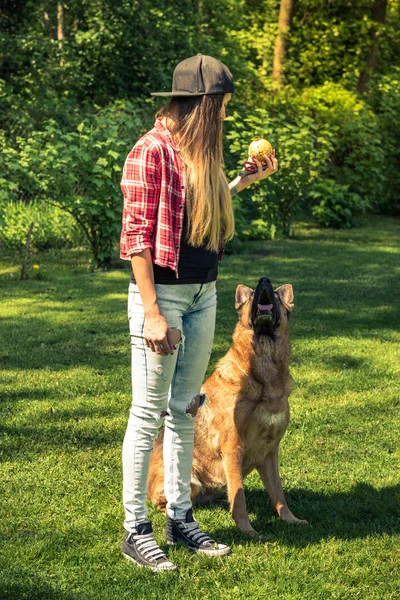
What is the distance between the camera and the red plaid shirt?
3.54m

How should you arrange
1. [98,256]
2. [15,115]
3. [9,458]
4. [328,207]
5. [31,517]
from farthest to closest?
[328,207], [15,115], [98,256], [9,458], [31,517]

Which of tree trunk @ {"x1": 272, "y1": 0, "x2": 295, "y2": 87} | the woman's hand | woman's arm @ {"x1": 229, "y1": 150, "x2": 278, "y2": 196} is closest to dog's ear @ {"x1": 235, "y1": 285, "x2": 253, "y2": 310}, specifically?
woman's arm @ {"x1": 229, "y1": 150, "x2": 278, "y2": 196}

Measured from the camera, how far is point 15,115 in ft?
50.9

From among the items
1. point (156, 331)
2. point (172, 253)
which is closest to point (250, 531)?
point (156, 331)

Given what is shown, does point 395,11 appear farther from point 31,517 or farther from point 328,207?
point 31,517

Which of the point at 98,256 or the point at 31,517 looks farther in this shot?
the point at 98,256

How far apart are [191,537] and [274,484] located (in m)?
0.72

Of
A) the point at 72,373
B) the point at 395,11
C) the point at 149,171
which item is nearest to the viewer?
the point at 149,171

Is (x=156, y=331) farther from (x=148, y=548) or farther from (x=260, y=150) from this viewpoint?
(x=260, y=150)

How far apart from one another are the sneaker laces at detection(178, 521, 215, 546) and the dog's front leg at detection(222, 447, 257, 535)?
29 centimetres

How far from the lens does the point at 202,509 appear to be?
4.72 metres

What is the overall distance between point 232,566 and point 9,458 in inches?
76.3

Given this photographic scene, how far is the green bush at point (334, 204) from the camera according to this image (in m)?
18.1

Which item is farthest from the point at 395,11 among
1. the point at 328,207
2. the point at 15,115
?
the point at 15,115
